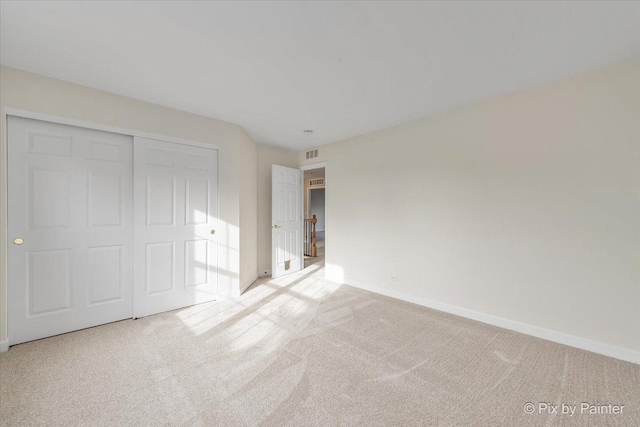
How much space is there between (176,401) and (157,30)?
8.28 ft

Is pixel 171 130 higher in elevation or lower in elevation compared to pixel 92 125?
higher

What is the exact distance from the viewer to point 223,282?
136 inches

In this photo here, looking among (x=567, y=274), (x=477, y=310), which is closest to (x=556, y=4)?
(x=567, y=274)

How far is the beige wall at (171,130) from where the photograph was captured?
86.5 inches

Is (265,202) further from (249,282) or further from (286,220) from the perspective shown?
(249,282)

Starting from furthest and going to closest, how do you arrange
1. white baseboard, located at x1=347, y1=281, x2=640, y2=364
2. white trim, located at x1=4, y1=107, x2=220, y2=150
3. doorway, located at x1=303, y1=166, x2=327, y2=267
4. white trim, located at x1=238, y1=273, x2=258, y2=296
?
doorway, located at x1=303, y1=166, x2=327, y2=267
white trim, located at x1=238, y1=273, x2=258, y2=296
white trim, located at x1=4, y1=107, x2=220, y2=150
white baseboard, located at x1=347, y1=281, x2=640, y2=364

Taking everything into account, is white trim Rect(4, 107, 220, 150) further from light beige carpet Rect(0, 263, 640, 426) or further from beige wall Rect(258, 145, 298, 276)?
light beige carpet Rect(0, 263, 640, 426)

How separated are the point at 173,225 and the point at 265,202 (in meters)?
1.82

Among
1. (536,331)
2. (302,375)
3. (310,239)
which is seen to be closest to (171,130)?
(302,375)

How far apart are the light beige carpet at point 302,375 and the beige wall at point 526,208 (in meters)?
0.38

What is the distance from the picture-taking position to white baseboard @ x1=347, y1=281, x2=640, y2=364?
83.2 inches

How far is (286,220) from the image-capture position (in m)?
4.78

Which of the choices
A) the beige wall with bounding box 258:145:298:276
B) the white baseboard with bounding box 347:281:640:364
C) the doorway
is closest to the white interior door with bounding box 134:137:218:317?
the beige wall with bounding box 258:145:298:276

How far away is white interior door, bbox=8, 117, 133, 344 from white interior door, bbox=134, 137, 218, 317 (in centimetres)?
13
